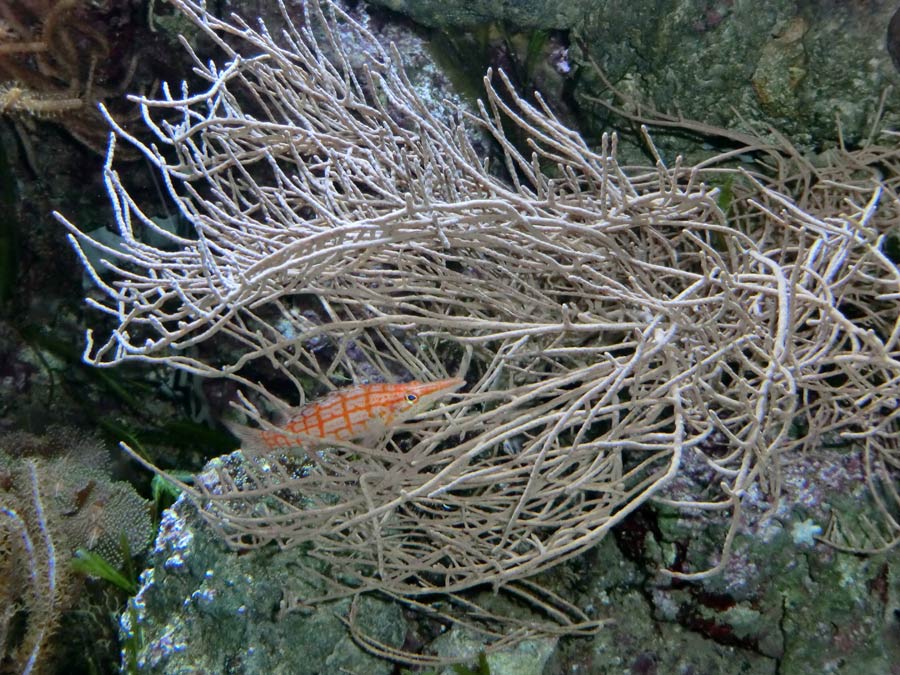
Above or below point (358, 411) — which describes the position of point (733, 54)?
below

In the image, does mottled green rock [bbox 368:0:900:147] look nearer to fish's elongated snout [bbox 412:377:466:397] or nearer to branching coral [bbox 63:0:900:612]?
branching coral [bbox 63:0:900:612]

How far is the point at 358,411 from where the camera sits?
94.0 inches

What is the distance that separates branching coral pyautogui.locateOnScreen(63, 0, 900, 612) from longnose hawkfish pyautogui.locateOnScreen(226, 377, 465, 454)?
3.9 inches

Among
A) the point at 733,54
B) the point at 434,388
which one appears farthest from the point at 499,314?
the point at 733,54

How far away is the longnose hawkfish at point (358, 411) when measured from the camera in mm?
2354

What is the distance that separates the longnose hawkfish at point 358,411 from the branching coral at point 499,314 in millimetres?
100

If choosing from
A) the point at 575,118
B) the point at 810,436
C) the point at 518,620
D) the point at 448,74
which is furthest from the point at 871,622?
the point at 448,74

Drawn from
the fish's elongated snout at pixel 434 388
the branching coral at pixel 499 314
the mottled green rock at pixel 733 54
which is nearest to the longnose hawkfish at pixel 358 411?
the fish's elongated snout at pixel 434 388

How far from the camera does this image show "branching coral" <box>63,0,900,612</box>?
2.03 meters

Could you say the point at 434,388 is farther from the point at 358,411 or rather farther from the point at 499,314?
the point at 499,314

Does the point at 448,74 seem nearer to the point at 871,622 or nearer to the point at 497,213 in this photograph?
the point at 497,213

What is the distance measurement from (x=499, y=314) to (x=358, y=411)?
0.84 metres

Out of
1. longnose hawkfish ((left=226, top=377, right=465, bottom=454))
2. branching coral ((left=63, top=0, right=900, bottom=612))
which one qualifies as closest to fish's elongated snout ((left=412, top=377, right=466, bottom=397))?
longnose hawkfish ((left=226, top=377, right=465, bottom=454))

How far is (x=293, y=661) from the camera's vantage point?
2.82 m
